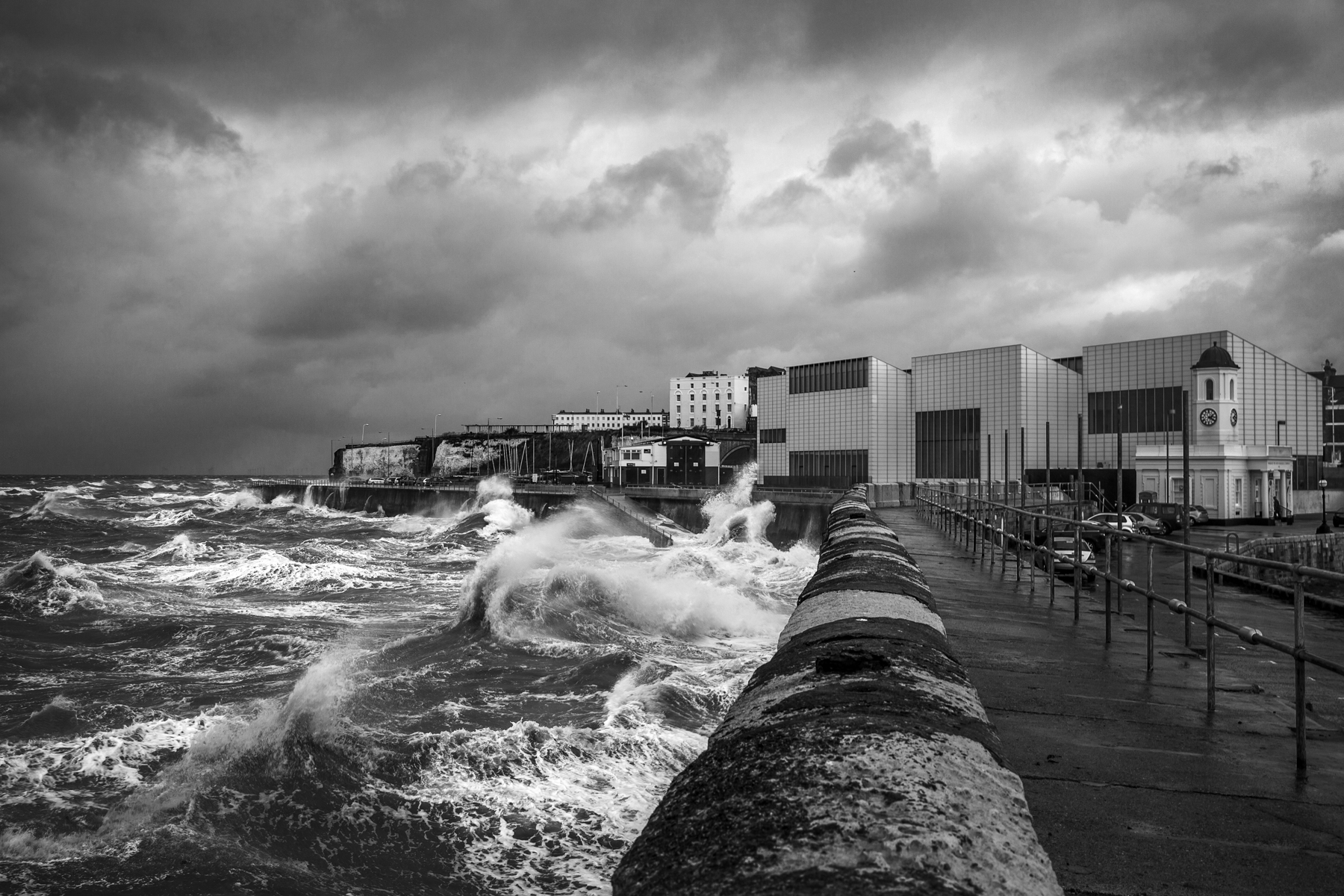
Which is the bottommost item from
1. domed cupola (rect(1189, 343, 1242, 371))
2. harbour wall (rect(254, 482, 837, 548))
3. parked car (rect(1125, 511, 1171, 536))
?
harbour wall (rect(254, 482, 837, 548))

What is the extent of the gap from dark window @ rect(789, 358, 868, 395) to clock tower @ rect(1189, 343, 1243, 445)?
1966 cm

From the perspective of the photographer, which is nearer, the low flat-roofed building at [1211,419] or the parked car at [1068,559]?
the parked car at [1068,559]

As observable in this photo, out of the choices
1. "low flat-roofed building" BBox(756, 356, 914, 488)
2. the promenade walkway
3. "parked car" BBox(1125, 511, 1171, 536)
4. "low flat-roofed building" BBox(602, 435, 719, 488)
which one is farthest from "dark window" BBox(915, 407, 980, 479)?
the promenade walkway

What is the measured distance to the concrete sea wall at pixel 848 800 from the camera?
5.06 ft

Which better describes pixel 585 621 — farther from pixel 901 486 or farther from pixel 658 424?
pixel 658 424

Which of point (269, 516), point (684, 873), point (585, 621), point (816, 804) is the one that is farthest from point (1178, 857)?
point (269, 516)

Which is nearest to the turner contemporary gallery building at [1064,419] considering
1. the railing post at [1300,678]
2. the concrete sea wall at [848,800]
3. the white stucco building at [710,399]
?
the railing post at [1300,678]

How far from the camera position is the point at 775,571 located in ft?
86.4

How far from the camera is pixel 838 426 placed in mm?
59500

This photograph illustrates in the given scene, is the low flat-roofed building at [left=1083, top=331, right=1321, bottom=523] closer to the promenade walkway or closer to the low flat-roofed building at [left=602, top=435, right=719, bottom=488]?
the promenade walkway

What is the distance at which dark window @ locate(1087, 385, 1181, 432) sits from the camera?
Result: 152ft

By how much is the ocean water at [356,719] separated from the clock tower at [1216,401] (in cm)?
2734

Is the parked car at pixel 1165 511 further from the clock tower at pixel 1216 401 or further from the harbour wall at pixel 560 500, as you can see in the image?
the harbour wall at pixel 560 500

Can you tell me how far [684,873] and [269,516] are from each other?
2963 inches
